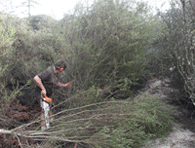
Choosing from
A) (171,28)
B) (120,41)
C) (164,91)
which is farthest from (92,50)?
(164,91)

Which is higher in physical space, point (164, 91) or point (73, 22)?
point (73, 22)

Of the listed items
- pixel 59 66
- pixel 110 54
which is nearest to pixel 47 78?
pixel 59 66

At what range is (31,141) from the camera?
286cm

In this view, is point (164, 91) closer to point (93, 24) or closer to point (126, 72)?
point (126, 72)

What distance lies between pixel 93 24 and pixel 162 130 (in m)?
3.18

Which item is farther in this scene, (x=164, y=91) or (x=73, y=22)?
(x=164, y=91)

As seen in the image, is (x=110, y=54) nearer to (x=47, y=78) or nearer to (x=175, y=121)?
(x=47, y=78)

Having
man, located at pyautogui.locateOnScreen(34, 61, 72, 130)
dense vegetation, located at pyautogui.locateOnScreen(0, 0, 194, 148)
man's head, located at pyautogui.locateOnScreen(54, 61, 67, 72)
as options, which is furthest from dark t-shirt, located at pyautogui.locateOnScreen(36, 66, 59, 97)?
dense vegetation, located at pyautogui.locateOnScreen(0, 0, 194, 148)

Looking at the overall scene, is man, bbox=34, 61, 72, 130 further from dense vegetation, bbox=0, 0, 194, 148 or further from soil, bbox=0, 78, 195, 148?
soil, bbox=0, 78, 195, 148

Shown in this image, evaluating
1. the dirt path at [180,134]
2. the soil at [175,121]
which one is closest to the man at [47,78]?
the soil at [175,121]

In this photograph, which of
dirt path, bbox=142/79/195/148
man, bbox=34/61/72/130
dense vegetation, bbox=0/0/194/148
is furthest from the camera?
dense vegetation, bbox=0/0/194/148

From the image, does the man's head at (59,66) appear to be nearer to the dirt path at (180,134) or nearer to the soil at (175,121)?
the soil at (175,121)

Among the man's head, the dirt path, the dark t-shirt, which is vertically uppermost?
the man's head

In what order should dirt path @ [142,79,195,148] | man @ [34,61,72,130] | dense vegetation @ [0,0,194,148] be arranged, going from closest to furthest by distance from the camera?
1. dirt path @ [142,79,195,148]
2. man @ [34,61,72,130]
3. dense vegetation @ [0,0,194,148]
